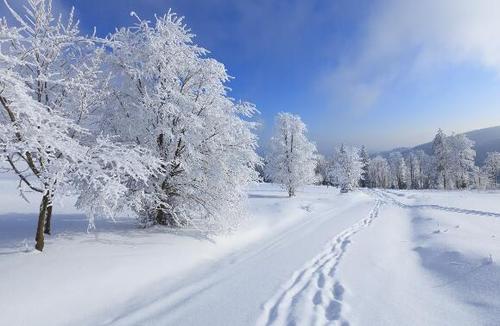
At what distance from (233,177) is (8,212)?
483 inches

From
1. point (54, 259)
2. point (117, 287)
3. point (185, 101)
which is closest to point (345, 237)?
point (185, 101)

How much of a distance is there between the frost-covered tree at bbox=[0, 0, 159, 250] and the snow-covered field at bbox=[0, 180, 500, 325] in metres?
1.65

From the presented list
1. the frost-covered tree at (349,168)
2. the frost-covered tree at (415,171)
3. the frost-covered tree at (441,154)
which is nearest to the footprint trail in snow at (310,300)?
the frost-covered tree at (349,168)

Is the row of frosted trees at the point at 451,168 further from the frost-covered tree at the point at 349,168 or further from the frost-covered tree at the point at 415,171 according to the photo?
the frost-covered tree at the point at 349,168

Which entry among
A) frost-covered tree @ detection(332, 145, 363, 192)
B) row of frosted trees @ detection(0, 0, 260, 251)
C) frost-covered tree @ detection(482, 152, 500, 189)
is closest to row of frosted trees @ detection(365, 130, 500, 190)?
frost-covered tree @ detection(482, 152, 500, 189)

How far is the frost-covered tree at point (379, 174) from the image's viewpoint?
140 metres

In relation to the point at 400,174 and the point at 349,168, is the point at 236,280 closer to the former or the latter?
the point at 349,168

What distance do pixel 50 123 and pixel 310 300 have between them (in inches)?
274

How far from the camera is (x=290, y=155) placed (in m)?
43.9

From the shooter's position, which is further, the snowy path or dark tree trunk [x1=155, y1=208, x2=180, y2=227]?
dark tree trunk [x1=155, y1=208, x2=180, y2=227]

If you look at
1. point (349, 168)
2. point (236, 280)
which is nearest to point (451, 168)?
point (349, 168)

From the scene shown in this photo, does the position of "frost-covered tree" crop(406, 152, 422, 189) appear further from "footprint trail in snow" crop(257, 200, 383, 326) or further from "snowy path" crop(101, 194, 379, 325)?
"footprint trail in snow" crop(257, 200, 383, 326)

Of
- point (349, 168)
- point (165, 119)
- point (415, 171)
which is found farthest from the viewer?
point (415, 171)

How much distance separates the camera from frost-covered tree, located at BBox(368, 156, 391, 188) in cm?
14024
